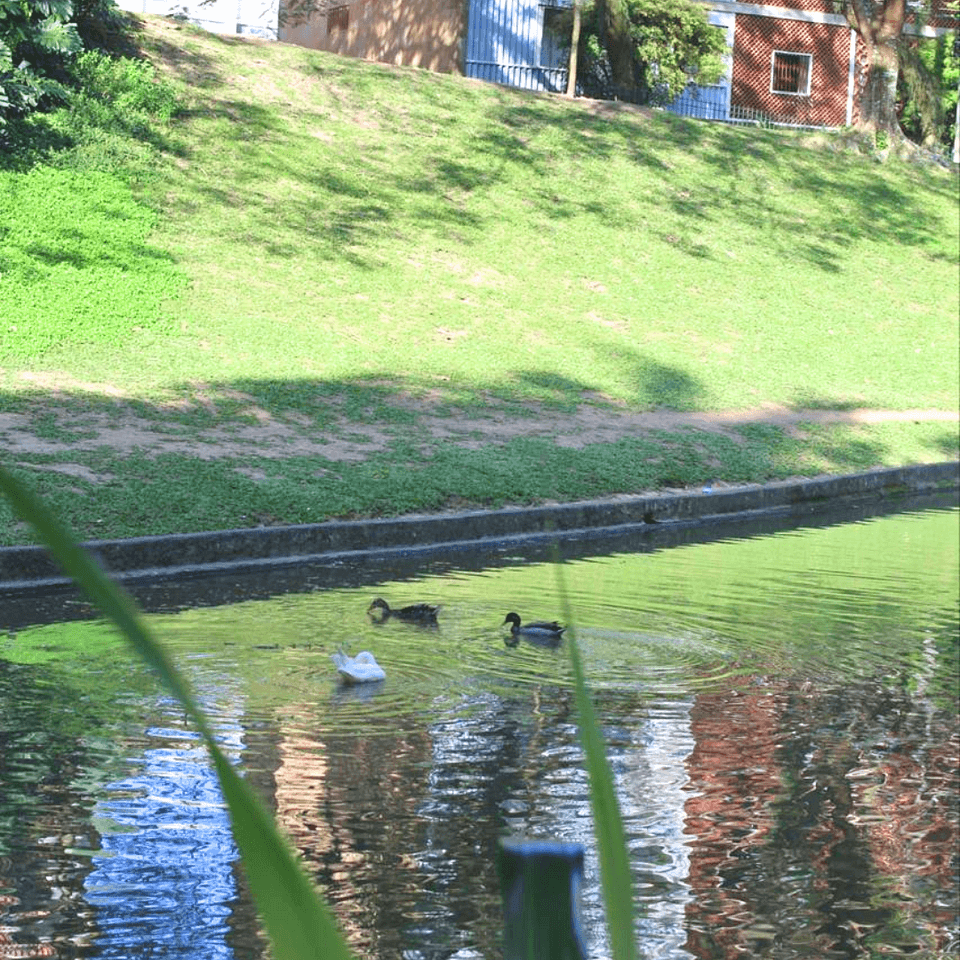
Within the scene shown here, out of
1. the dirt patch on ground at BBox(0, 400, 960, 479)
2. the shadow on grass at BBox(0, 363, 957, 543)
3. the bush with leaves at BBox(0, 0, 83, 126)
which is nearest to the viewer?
the shadow on grass at BBox(0, 363, 957, 543)

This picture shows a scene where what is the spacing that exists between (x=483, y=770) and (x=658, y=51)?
29.6 m

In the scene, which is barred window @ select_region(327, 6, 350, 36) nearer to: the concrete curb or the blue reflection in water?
the concrete curb

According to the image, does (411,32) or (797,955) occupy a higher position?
(411,32)

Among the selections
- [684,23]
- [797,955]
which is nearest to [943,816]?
[797,955]

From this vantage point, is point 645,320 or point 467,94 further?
point 467,94

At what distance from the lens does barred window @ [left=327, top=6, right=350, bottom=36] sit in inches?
1575

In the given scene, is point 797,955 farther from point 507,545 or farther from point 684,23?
point 684,23

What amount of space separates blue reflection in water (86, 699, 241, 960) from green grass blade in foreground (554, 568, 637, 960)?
382 centimetres

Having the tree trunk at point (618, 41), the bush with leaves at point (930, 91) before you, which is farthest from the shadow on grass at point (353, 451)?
the bush with leaves at point (930, 91)

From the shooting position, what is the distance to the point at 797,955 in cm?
452

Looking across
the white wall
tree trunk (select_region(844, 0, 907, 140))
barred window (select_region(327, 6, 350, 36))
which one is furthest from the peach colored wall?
tree trunk (select_region(844, 0, 907, 140))

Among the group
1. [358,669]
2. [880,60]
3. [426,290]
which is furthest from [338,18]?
[358,669]

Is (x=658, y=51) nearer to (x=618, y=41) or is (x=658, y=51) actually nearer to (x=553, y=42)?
(x=618, y=41)

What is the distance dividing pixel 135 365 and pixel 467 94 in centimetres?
1480
